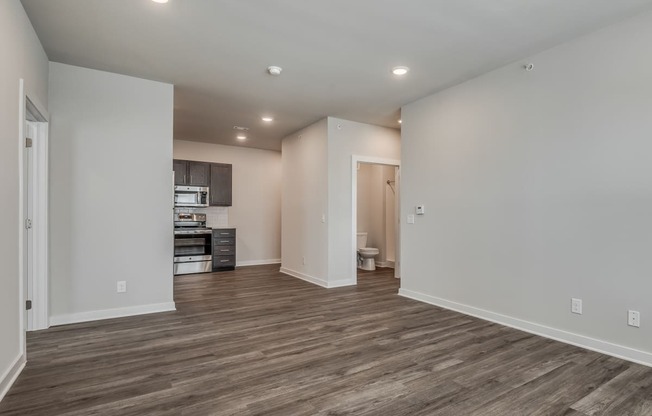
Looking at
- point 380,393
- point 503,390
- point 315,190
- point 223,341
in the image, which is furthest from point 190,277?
point 503,390

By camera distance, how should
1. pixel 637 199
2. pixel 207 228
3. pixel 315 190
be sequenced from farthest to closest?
pixel 207 228 → pixel 315 190 → pixel 637 199

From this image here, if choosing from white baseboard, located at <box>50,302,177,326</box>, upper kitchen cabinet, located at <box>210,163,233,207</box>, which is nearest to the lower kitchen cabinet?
upper kitchen cabinet, located at <box>210,163,233,207</box>

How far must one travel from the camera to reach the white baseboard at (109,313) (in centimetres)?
346

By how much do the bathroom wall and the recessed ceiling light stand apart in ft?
12.3

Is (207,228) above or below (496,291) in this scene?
above

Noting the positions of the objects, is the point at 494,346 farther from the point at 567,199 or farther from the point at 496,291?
the point at 567,199

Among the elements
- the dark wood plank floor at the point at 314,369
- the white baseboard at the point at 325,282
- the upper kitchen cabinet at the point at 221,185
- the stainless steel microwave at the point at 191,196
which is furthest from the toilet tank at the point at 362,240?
the dark wood plank floor at the point at 314,369

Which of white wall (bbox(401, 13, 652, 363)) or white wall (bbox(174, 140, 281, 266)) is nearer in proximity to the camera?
white wall (bbox(401, 13, 652, 363))

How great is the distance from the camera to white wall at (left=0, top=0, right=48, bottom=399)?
2.14 meters

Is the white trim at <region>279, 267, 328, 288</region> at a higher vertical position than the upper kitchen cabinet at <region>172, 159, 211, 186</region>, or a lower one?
lower

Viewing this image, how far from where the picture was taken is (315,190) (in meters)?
5.66

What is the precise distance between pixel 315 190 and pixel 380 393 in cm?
384

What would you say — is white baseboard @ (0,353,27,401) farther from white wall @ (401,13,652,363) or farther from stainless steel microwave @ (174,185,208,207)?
stainless steel microwave @ (174,185,208,207)

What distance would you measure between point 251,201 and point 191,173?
1.47m
